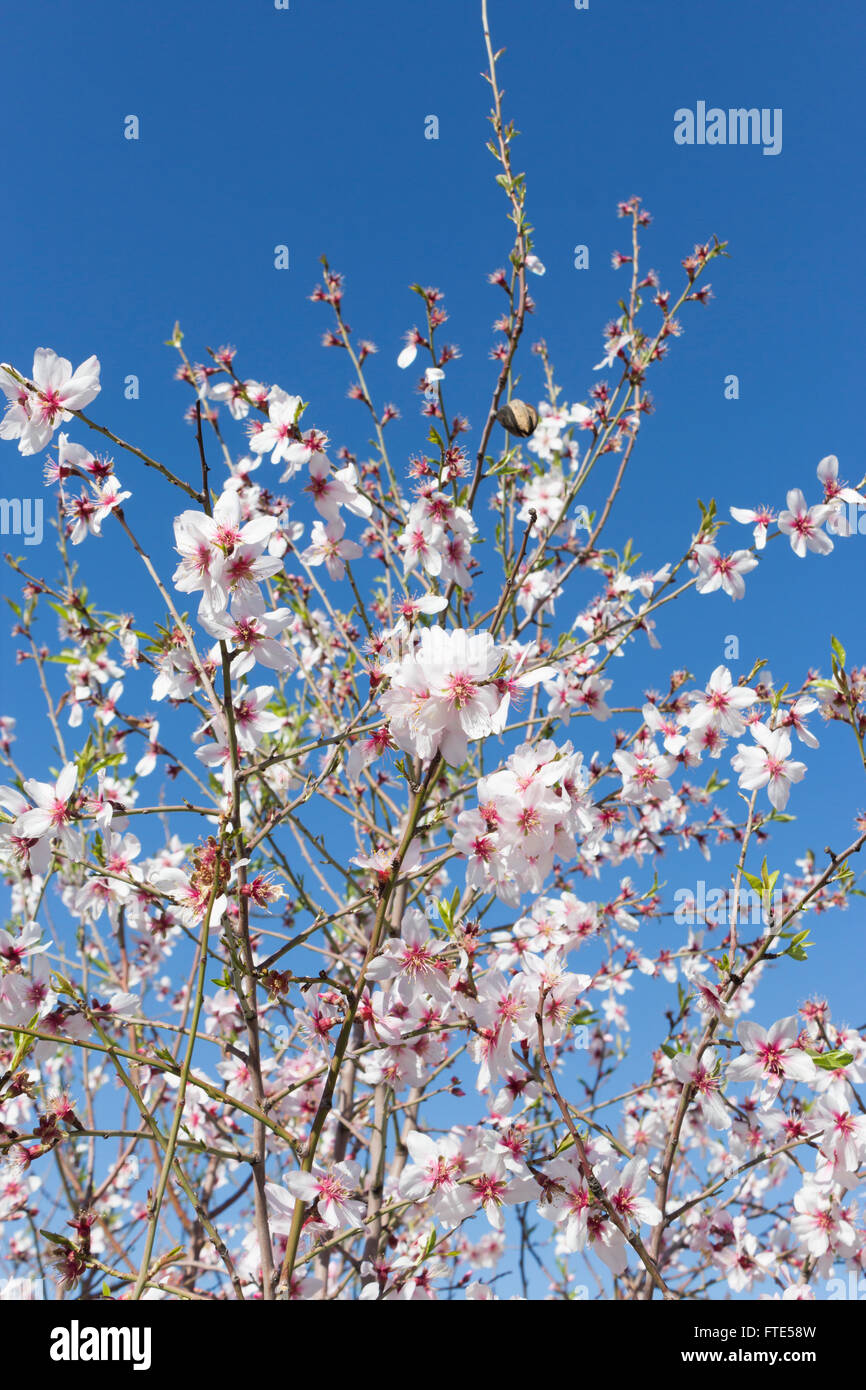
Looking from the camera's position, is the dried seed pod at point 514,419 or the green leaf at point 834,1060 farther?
the dried seed pod at point 514,419

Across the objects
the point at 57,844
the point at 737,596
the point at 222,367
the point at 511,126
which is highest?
the point at 511,126

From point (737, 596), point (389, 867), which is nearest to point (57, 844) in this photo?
point (389, 867)

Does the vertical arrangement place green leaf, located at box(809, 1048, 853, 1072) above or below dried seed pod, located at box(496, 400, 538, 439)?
below

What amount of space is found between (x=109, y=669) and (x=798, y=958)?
2748 mm

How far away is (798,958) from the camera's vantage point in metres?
1.90

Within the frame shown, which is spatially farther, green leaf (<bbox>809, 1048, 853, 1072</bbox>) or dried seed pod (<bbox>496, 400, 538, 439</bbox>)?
dried seed pod (<bbox>496, 400, 538, 439</bbox>)

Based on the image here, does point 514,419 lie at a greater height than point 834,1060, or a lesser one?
greater

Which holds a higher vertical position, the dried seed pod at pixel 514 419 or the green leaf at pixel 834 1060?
the dried seed pod at pixel 514 419

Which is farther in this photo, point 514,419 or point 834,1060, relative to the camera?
point 514,419

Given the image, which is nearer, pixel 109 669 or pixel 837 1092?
pixel 837 1092
